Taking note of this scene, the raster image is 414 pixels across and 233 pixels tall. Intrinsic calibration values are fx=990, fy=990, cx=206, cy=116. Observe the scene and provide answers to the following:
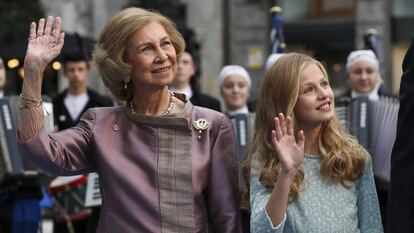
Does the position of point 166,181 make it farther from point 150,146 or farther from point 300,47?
point 300,47

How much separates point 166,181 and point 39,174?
3.38 meters

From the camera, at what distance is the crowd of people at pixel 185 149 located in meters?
3.75

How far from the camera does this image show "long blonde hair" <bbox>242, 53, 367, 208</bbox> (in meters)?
3.91

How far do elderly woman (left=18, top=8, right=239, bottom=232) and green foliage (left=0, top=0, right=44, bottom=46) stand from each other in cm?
1953

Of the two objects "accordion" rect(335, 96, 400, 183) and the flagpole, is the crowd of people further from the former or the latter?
the flagpole

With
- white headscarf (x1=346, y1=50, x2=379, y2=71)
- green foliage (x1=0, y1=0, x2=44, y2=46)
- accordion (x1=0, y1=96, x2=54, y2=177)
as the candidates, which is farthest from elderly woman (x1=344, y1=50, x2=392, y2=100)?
green foliage (x1=0, y1=0, x2=44, y2=46)

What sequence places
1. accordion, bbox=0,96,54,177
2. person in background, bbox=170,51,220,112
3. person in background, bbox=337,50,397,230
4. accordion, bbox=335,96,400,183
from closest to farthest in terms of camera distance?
accordion, bbox=335,96,400,183
accordion, bbox=0,96,54,177
person in background, bbox=337,50,397,230
person in background, bbox=170,51,220,112

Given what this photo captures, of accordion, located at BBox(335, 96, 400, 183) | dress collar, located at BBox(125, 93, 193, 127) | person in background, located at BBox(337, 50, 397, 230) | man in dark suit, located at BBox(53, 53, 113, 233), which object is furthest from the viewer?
man in dark suit, located at BBox(53, 53, 113, 233)

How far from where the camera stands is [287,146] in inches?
144

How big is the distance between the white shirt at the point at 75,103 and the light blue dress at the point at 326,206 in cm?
481

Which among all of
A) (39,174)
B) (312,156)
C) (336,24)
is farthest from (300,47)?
(312,156)

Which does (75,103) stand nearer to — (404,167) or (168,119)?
(168,119)

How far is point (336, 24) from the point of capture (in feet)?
66.1

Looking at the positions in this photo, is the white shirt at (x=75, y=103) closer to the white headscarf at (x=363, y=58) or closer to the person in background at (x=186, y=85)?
the person in background at (x=186, y=85)
